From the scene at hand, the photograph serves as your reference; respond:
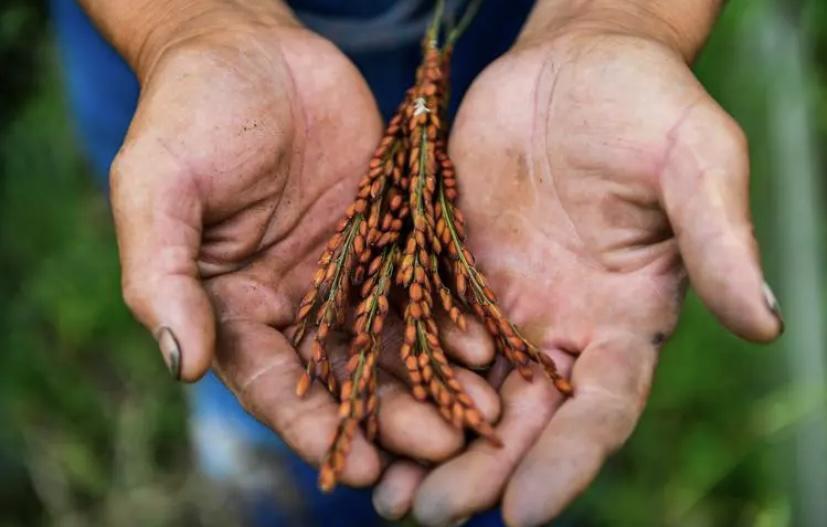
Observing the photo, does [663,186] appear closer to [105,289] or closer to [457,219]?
[457,219]

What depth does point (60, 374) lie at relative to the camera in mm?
3627

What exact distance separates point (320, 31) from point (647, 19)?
0.90 metres

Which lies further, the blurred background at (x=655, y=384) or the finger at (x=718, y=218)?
the blurred background at (x=655, y=384)

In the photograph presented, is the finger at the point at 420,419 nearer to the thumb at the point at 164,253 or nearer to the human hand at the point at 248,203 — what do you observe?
the human hand at the point at 248,203

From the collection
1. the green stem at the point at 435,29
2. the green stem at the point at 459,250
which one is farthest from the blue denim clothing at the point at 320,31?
the green stem at the point at 459,250

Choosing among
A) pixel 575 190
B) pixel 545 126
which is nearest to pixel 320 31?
pixel 545 126

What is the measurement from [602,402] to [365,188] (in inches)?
23.8

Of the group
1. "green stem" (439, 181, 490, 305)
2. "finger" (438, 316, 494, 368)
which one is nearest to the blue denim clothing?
"green stem" (439, 181, 490, 305)

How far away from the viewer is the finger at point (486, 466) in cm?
165

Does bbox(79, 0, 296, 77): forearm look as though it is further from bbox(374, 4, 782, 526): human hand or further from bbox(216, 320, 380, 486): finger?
bbox(216, 320, 380, 486): finger

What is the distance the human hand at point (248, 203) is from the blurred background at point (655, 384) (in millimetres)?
1327

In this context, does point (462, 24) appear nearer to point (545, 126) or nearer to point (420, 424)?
point (545, 126)

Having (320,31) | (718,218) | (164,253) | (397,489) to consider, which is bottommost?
(397,489)

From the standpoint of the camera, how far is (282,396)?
5.76 ft
